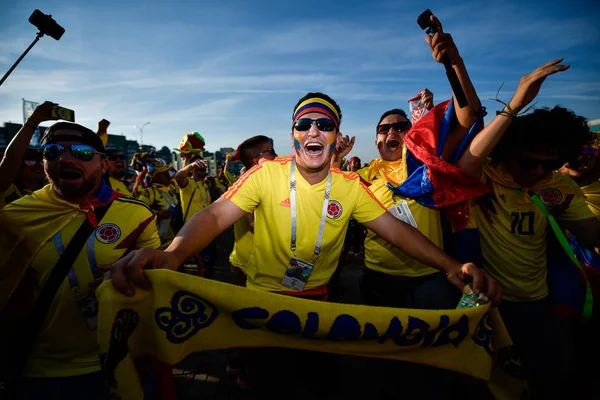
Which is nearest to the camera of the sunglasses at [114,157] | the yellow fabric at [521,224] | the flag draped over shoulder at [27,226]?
the flag draped over shoulder at [27,226]

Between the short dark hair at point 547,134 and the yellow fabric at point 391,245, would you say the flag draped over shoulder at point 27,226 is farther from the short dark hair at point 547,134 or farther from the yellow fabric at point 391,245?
the short dark hair at point 547,134

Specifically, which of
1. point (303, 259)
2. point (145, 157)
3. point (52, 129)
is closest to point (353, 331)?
point (303, 259)

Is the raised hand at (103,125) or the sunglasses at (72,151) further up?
the raised hand at (103,125)

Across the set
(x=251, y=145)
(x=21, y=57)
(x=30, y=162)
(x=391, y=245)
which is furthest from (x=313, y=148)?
(x=30, y=162)

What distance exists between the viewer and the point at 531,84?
1.84 m

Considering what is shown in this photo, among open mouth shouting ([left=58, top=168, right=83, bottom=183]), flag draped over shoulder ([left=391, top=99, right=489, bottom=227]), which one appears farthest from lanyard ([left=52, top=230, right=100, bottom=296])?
flag draped over shoulder ([left=391, top=99, right=489, bottom=227])

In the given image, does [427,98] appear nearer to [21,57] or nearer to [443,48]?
[443,48]

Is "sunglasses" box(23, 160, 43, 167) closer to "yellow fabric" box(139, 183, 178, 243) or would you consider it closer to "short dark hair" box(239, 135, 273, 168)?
"yellow fabric" box(139, 183, 178, 243)

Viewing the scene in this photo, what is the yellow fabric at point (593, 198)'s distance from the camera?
3181 millimetres

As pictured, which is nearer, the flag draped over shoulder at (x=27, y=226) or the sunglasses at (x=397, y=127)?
the flag draped over shoulder at (x=27, y=226)

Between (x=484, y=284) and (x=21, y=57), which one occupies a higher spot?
(x=21, y=57)

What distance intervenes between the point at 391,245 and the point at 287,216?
1196mm

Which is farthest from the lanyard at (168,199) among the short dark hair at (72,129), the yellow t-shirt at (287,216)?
the yellow t-shirt at (287,216)

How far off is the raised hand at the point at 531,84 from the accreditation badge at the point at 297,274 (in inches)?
74.0
